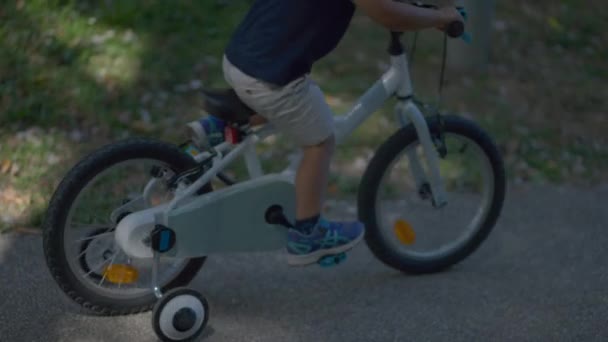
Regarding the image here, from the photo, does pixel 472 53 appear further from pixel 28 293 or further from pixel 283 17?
pixel 28 293

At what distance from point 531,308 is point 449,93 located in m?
2.45

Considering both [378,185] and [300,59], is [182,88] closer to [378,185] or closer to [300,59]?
[378,185]

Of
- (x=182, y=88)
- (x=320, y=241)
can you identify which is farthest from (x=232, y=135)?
(x=182, y=88)

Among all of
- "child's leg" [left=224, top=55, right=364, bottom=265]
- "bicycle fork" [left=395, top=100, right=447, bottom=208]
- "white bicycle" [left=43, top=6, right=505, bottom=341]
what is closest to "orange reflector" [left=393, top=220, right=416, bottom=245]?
"white bicycle" [left=43, top=6, right=505, bottom=341]

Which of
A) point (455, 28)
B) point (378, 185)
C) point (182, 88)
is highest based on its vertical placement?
point (455, 28)

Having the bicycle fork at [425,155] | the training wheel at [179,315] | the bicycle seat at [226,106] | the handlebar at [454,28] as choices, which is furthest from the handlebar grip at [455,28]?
the training wheel at [179,315]

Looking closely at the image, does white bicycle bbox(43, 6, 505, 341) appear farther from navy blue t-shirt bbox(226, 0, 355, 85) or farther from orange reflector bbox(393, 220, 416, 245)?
navy blue t-shirt bbox(226, 0, 355, 85)

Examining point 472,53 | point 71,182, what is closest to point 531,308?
point 71,182

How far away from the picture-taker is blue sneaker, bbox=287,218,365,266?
354 centimetres

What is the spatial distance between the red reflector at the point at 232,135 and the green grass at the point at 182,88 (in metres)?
1.37

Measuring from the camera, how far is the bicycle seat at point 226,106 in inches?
130

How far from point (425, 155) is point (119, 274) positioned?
1396 mm

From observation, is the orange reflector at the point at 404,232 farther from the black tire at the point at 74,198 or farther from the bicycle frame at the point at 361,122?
the black tire at the point at 74,198

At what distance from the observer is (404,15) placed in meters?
3.28
